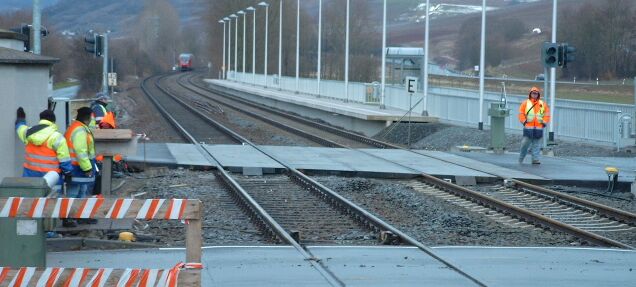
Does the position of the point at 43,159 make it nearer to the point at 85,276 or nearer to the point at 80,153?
the point at 80,153

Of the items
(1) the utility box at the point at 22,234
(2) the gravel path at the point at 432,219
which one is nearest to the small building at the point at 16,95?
(2) the gravel path at the point at 432,219

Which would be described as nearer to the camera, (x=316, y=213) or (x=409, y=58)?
(x=316, y=213)

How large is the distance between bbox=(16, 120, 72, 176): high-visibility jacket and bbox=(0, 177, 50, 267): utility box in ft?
12.5

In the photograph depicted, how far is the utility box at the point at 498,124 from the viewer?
2867 cm

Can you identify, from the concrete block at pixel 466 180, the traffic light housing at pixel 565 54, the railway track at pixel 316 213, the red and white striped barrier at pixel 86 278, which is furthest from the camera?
the traffic light housing at pixel 565 54

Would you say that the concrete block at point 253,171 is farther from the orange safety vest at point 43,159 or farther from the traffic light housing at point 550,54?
the traffic light housing at point 550,54

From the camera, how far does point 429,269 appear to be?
11.8m

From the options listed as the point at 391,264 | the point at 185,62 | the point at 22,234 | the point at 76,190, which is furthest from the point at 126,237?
the point at 185,62

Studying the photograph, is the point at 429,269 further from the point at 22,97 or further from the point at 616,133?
the point at 616,133

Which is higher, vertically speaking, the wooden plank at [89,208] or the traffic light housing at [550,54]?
the traffic light housing at [550,54]

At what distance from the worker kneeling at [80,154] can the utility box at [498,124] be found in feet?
50.6

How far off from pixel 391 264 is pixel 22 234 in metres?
3.99

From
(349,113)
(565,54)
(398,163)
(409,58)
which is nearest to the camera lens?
(398,163)

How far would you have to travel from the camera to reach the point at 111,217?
8.80 m
